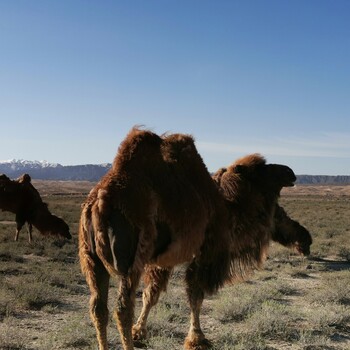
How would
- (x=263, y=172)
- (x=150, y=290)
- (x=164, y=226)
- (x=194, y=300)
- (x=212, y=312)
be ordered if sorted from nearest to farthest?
(x=164, y=226) < (x=194, y=300) < (x=150, y=290) < (x=263, y=172) < (x=212, y=312)

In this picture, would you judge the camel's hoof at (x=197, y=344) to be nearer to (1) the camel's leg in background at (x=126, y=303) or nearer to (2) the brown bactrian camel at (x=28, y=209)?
(1) the camel's leg in background at (x=126, y=303)

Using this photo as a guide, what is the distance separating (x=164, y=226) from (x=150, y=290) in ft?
6.23

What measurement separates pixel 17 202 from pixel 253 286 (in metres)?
10.7

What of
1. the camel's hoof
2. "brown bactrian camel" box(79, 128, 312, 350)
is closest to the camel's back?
"brown bactrian camel" box(79, 128, 312, 350)

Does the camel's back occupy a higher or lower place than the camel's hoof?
higher

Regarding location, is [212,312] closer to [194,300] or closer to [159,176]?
[194,300]

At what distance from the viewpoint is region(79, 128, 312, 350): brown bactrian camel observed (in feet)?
14.6

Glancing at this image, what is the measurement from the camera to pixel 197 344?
569 cm

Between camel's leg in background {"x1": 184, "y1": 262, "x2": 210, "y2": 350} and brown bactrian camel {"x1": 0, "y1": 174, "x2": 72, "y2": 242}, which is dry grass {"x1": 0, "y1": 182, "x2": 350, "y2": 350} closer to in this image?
camel's leg in background {"x1": 184, "y1": 262, "x2": 210, "y2": 350}

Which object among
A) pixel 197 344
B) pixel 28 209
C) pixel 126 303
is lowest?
pixel 197 344

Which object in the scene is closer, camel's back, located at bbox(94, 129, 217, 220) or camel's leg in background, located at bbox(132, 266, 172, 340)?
camel's back, located at bbox(94, 129, 217, 220)

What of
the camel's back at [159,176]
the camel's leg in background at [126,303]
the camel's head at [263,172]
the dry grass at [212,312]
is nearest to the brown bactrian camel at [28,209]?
the dry grass at [212,312]

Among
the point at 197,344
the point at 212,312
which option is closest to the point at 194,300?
the point at 197,344

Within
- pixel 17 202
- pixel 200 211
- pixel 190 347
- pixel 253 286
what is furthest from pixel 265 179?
pixel 17 202
